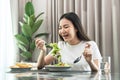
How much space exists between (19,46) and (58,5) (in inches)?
32.5

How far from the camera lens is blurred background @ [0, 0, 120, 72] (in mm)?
3291

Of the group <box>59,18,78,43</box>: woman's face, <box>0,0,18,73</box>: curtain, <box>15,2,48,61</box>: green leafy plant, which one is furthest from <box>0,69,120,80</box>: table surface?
<box>15,2,48,61</box>: green leafy plant

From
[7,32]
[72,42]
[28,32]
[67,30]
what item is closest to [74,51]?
[72,42]

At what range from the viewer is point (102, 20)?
3363 mm

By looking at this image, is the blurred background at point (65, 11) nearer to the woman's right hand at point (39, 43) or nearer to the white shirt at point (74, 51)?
the white shirt at point (74, 51)

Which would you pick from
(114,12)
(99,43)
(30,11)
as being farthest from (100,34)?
(30,11)

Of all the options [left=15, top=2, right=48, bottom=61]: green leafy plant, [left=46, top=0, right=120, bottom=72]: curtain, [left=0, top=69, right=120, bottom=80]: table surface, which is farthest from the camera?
[left=15, top=2, right=48, bottom=61]: green leafy plant

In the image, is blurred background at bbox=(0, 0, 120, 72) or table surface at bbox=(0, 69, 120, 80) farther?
blurred background at bbox=(0, 0, 120, 72)

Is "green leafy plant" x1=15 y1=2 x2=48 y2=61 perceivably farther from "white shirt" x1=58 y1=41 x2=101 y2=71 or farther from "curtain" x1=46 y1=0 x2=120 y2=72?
"white shirt" x1=58 y1=41 x2=101 y2=71

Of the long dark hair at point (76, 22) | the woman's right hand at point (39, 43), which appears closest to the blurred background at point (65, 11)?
the long dark hair at point (76, 22)

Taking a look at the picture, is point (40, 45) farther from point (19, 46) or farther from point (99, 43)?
point (19, 46)

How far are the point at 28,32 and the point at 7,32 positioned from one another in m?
0.30

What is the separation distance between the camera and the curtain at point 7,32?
3.55 metres

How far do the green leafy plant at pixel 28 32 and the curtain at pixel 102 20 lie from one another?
15.2 inches
